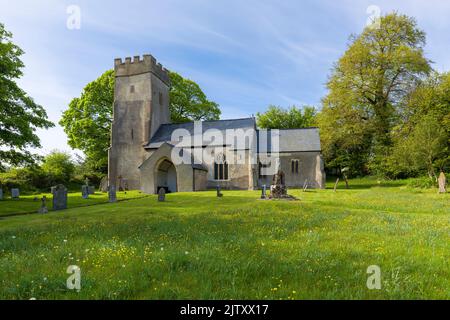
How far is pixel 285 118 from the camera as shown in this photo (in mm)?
60219

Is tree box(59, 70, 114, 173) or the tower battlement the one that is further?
tree box(59, 70, 114, 173)

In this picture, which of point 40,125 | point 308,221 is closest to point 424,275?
point 308,221

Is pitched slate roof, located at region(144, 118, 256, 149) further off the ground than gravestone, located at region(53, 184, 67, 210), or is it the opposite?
pitched slate roof, located at region(144, 118, 256, 149)

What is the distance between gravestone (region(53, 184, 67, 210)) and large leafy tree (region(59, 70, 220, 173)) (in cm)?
2548

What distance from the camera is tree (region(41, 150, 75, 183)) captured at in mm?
38688

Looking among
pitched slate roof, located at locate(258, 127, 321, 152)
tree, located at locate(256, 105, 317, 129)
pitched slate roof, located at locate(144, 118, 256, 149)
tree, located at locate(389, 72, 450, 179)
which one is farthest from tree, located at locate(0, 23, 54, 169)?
tree, located at locate(256, 105, 317, 129)

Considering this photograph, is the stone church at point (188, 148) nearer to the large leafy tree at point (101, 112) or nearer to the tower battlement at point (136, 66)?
the tower battlement at point (136, 66)

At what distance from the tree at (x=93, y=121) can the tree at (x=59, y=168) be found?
2.57 meters

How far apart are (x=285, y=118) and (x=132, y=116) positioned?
33524 millimetres

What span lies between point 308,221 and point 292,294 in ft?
20.6

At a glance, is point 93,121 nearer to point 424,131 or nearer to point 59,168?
point 59,168

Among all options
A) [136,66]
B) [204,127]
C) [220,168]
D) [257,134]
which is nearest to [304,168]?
[257,134]

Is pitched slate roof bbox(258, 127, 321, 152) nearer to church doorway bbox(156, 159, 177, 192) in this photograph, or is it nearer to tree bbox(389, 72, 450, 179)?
tree bbox(389, 72, 450, 179)
